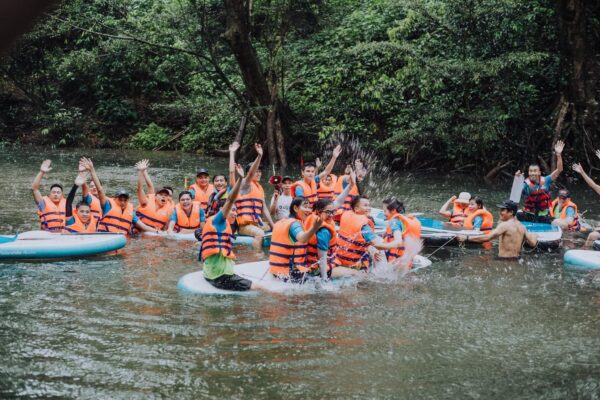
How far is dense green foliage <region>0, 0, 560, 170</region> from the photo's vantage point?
15.4m

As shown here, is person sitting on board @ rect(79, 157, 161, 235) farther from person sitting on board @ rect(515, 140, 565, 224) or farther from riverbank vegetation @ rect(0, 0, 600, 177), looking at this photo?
riverbank vegetation @ rect(0, 0, 600, 177)

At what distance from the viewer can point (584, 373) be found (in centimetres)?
514

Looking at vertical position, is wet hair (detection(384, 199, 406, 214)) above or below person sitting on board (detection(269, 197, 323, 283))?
above

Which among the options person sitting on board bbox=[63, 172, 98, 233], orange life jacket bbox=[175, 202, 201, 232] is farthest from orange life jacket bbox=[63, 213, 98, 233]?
orange life jacket bbox=[175, 202, 201, 232]

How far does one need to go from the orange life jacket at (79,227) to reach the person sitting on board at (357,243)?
11.5ft

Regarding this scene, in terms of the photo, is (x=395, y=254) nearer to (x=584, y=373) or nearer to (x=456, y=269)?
(x=456, y=269)

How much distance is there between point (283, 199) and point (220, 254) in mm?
3394

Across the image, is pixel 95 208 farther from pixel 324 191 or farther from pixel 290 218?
pixel 290 218

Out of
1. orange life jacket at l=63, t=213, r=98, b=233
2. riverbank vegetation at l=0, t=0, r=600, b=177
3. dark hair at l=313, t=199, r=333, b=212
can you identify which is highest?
riverbank vegetation at l=0, t=0, r=600, b=177

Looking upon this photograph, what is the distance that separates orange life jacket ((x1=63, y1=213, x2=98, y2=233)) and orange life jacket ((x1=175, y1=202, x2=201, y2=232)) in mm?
1134

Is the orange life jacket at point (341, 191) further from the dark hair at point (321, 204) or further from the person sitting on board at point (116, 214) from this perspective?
the dark hair at point (321, 204)

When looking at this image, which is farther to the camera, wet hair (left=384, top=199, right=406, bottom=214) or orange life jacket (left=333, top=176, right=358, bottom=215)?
orange life jacket (left=333, top=176, right=358, bottom=215)

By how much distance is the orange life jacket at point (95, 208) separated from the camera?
31.3 ft

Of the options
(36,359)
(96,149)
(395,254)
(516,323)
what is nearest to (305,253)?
(395,254)
